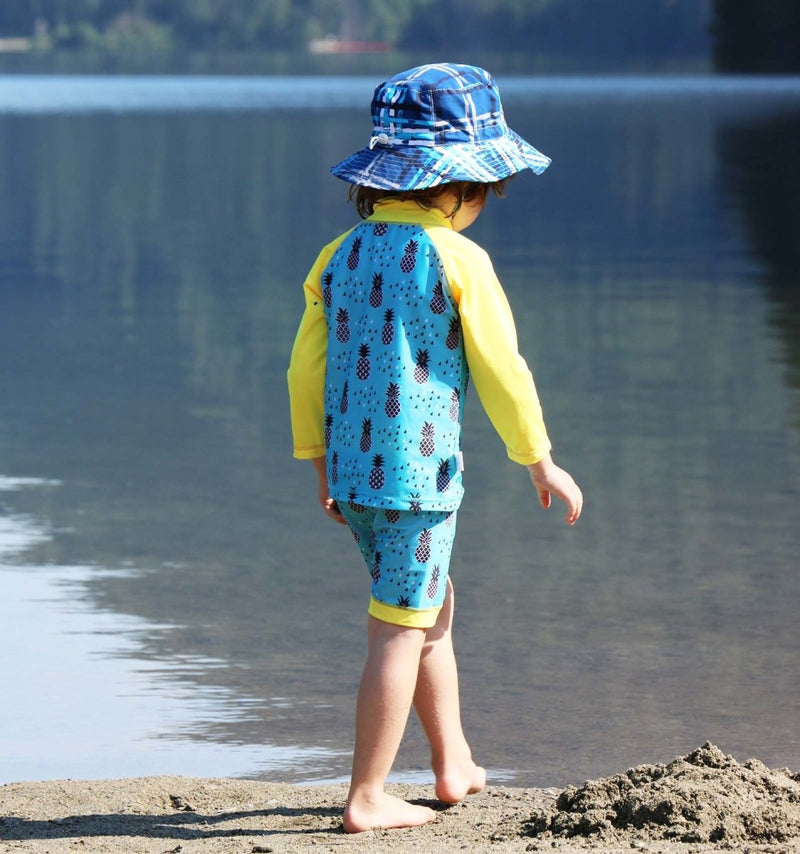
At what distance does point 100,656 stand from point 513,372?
160 centimetres

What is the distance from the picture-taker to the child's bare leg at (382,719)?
346 centimetres

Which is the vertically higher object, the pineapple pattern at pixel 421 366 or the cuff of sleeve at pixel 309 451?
the pineapple pattern at pixel 421 366

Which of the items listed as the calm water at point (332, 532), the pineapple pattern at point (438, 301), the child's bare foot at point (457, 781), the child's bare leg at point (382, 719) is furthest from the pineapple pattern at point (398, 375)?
the calm water at point (332, 532)

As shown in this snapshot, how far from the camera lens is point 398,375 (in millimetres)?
3445

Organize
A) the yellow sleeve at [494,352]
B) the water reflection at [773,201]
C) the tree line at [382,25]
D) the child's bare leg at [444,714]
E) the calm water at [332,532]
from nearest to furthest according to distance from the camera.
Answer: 1. the yellow sleeve at [494,352]
2. the child's bare leg at [444,714]
3. the calm water at [332,532]
4. the water reflection at [773,201]
5. the tree line at [382,25]

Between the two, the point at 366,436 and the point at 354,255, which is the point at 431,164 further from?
the point at 366,436

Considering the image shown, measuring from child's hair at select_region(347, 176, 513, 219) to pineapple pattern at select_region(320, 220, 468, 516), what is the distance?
0.07m

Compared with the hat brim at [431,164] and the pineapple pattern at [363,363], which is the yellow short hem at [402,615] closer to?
the pineapple pattern at [363,363]

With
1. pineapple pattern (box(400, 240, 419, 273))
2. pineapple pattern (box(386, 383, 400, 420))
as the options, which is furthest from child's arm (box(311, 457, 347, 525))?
pineapple pattern (box(400, 240, 419, 273))

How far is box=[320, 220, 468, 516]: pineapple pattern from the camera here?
3.44 metres

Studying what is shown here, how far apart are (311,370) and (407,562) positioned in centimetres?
42

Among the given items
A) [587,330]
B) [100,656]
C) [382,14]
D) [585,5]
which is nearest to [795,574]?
[100,656]

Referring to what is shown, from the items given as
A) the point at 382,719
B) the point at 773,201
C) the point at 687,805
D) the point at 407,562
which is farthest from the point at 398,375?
the point at 773,201

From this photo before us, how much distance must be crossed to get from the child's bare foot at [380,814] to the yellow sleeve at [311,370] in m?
0.66
